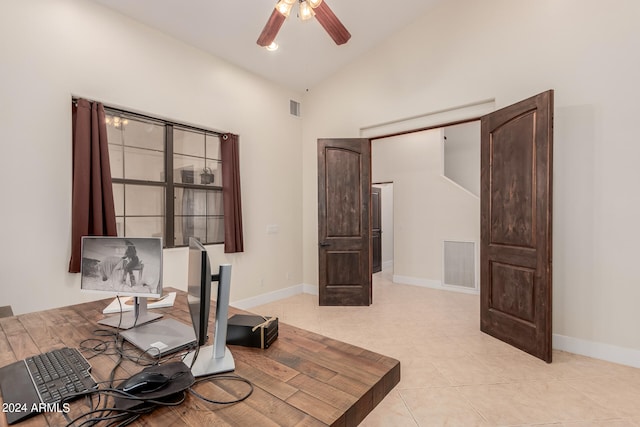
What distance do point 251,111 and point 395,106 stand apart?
6.41ft

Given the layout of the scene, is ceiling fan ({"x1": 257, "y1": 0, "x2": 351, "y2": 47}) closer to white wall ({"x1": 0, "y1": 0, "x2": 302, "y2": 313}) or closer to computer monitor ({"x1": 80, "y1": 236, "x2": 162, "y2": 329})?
white wall ({"x1": 0, "y1": 0, "x2": 302, "y2": 313})

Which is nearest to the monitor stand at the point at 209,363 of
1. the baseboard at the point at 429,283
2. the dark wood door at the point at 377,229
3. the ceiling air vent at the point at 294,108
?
the ceiling air vent at the point at 294,108

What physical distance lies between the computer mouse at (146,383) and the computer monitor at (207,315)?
123 mm

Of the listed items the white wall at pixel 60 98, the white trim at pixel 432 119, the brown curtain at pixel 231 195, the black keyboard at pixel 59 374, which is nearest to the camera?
the black keyboard at pixel 59 374

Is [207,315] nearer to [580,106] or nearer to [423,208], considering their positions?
[580,106]

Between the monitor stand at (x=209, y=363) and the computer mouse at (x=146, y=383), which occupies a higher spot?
the computer mouse at (x=146, y=383)

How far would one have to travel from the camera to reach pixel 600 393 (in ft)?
6.91

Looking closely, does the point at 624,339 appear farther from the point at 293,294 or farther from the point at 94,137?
the point at 94,137

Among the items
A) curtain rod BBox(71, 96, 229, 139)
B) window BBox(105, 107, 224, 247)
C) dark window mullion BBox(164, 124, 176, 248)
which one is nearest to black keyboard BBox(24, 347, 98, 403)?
window BBox(105, 107, 224, 247)

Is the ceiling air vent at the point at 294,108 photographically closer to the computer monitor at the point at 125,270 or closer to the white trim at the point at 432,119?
the white trim at the point at 432,119

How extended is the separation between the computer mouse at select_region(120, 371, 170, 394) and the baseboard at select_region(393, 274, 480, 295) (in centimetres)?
494

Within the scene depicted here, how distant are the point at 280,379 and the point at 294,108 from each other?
4431 mm

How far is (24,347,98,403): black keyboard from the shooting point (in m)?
0.91

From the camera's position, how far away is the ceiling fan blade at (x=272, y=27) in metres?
2.26
